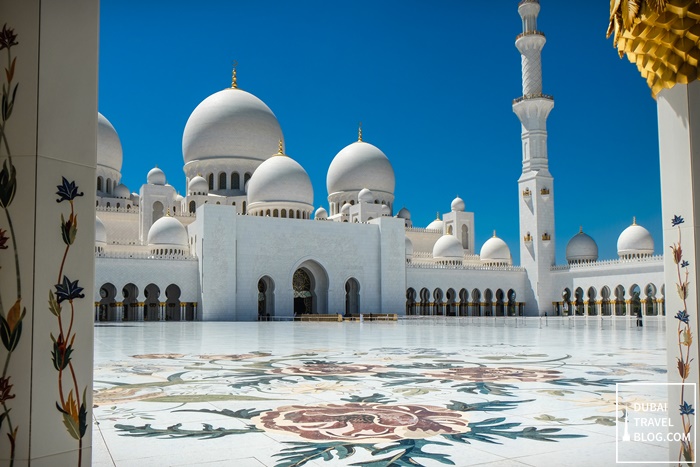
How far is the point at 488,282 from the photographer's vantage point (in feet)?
100

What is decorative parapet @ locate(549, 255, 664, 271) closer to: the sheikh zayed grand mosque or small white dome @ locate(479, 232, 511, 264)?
the sheikh zayed grand mosque

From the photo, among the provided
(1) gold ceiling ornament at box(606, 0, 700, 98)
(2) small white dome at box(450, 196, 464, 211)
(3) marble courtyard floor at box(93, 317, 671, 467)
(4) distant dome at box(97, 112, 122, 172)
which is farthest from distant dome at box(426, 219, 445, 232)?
(1) gold ceiling ornament at box(606, 0, 700, 98)

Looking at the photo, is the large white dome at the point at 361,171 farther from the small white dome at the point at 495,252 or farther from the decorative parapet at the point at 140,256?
the decorative parapet at the point at 140,256

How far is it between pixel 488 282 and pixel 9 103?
97.7 ft

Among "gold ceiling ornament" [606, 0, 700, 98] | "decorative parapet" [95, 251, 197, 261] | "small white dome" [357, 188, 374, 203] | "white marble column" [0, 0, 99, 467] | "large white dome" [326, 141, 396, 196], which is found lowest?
"white marble column" [0, 0, 99, 467]

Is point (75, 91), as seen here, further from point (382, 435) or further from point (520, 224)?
point (520, 224)

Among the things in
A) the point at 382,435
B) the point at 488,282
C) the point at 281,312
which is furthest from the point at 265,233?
the point at 382,435

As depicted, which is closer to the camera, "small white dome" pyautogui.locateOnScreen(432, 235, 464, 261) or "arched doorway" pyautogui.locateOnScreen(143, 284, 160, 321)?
"arched doorway" pyautogui.locateOnScreen(143, 284, 160, 321)

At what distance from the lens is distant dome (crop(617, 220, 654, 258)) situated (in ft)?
92.5

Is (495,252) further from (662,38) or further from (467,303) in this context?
(662,38)

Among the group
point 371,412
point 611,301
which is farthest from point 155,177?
point 371,412

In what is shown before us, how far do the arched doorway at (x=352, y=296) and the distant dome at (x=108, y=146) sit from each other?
12713 millimetres

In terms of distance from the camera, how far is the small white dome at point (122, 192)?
29981mm

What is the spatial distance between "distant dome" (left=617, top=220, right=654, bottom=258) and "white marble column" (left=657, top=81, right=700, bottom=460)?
28637 millimetres
